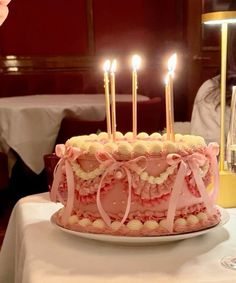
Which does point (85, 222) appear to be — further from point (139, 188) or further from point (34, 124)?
point (34, 124)

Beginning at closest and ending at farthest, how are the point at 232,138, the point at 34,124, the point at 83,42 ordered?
the point at 232,138 < the point at 34,124 < the point at 83,42

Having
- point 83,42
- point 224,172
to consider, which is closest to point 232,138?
point 224,172

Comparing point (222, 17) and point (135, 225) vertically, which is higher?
point (222, 17)

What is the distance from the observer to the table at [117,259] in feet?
2.66

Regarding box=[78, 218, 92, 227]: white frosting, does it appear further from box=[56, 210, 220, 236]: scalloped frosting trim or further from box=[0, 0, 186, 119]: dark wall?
box=[0, 0, 186, 119]: dark wall

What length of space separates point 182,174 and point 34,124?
101 inches

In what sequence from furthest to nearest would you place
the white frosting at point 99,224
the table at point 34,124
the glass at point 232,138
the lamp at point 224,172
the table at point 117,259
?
the table at point 34,124, the lamp at point 224,172, the glass at point 232,138, the white frosting at point 99,224, the table at point 117,259

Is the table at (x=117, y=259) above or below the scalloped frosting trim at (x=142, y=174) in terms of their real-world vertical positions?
below

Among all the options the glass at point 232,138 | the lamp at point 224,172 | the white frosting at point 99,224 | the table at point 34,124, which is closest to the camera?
the white frosting at point 99,224

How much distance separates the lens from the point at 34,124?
3.38m

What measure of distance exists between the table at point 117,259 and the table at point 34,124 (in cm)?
230

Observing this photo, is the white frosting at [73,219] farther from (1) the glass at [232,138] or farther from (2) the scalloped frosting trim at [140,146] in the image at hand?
(1) the glass at [232,138]

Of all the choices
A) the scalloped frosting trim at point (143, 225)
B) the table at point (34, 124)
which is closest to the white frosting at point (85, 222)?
the scalloped frosting trim at point (143, 225)

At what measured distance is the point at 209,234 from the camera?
99cm
